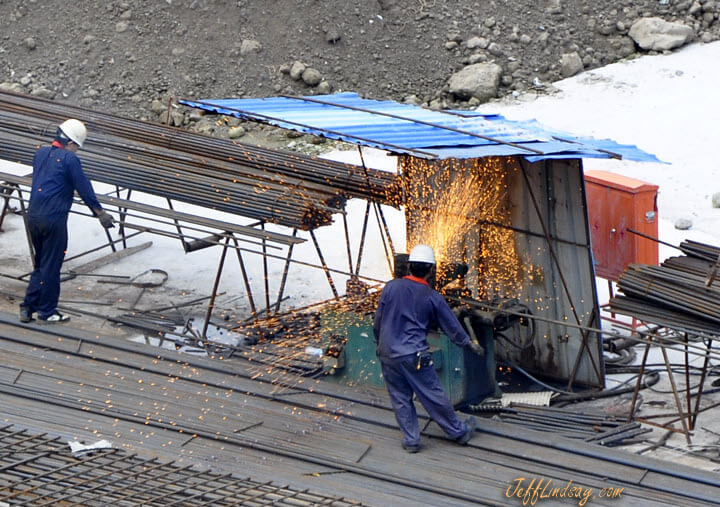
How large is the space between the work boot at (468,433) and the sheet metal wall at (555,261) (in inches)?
71.5

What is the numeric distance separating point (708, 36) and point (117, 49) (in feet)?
32.8

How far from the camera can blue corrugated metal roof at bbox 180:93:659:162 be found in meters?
8.21

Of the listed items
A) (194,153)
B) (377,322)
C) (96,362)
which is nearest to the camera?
(377,322)

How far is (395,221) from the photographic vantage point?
13.2 meters

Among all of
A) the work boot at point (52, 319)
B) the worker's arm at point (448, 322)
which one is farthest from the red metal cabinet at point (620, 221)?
the work boot at point (52, 319)

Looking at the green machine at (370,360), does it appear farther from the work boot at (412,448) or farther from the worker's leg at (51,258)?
the worker's leg at (51,258)

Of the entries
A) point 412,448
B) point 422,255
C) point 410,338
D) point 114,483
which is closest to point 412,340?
point 410,338

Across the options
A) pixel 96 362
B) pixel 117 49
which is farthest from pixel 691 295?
pixel 117 49

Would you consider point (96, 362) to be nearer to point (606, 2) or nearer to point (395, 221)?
point (395, 221)

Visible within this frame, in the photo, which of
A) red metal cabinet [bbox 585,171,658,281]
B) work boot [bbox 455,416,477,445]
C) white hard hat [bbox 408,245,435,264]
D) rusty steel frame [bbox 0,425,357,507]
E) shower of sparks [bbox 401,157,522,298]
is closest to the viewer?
rusty steel frame [bbox 0,425,357,507]

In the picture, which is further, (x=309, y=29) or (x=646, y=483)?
(x=309, y=29)

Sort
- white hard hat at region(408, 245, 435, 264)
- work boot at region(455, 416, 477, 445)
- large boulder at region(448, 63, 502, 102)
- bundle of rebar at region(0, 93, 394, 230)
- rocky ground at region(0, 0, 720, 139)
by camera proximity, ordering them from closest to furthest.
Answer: white hard hat at region(408, 245, 435, 264) < work boot at region(455, 416, 477, 445) < bundle of rebar at region(0, 93, 394, 230) < large boulder at region(448, 63, 502, 102) < rocky ground at region(0, 0, 720, 139)

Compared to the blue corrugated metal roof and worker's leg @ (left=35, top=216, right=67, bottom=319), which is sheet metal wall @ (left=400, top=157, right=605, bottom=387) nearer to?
the blue corrugated metal roof

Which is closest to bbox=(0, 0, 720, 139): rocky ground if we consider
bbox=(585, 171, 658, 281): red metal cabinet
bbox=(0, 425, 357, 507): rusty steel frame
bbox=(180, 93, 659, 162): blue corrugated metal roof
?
bbox=(585, 171, 658, 281): red metal cabinet
